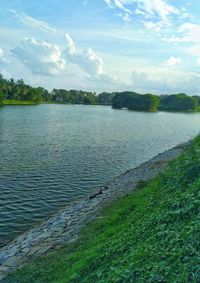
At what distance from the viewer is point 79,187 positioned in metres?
31.1

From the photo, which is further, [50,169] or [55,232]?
[50,169]

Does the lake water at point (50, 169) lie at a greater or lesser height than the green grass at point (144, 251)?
lesser

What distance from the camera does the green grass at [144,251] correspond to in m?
8.29

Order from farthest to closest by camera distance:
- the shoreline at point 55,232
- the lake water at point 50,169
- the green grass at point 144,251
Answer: the lake water at point 50,169, the shoreline at point 55,232, the green grass at point 144,251

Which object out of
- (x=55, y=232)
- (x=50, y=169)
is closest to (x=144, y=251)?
(x=55, y=232)

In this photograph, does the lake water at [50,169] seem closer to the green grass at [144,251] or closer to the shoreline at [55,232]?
the shoreline at [55,232]

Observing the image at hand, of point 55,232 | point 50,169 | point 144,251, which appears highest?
point 144,251

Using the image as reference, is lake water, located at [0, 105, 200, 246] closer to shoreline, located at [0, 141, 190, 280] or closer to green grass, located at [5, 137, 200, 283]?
shoreline, located at [0, 141, 190, 280]

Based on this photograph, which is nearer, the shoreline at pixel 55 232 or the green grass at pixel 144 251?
the green grass at pixel 144 251

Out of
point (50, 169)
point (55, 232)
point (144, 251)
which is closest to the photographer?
point (144, 251)

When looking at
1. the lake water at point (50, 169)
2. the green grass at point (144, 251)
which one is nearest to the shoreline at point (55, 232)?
the green grass at point (144, 251)

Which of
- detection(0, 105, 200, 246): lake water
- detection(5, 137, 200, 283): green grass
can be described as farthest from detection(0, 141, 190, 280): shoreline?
detection(0, 105, 200, 246): lake water

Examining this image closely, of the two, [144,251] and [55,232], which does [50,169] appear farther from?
[144,251]

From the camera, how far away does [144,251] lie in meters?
9.54
